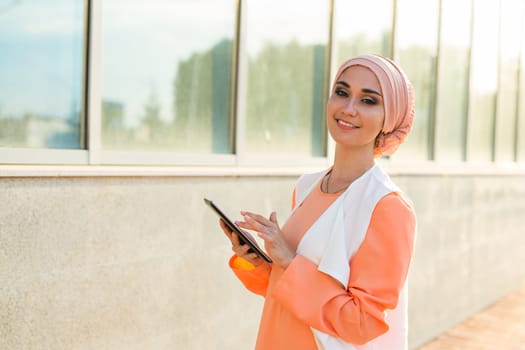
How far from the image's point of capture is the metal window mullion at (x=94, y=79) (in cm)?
324

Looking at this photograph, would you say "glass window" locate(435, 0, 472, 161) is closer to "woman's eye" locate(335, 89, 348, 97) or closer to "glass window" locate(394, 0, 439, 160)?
"glass window" locate(394, 0, 439, 160)

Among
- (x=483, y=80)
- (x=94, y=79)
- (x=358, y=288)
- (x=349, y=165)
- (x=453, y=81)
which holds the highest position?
(x=483, y=80)

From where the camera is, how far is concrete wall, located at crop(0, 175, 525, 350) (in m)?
2.85

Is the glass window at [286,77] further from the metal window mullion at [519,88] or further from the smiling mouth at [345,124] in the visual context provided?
the metal window mullion at [519,88]

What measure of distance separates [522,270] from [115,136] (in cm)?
785

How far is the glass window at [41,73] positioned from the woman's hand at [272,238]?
1.40 meters

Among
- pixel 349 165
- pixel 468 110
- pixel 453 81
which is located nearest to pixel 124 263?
pixel 349 165

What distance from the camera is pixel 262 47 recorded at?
4.54 meters

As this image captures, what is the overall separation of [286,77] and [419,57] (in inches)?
93.5

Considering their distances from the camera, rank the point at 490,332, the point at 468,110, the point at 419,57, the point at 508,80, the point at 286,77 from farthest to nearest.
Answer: the point at 508,80 < the point at 468,110 < the point at 490,332 < the point at 419,57 < the point at 286,77

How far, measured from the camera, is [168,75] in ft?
12.6

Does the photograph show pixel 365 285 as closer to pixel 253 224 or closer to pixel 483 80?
pixel 253 224

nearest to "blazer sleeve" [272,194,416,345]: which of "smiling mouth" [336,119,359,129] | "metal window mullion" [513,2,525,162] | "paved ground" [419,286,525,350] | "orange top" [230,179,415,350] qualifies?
"orange top" [230,179,415,350]

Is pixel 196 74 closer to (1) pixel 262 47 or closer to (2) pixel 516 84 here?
(1) pixel 262 47
